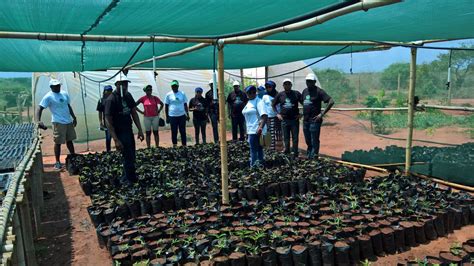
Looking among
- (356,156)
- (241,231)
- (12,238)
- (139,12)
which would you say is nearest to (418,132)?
(356,156)

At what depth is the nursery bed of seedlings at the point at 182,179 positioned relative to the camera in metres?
4.60

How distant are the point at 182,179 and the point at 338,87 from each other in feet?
68.4

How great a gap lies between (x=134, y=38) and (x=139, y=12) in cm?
86

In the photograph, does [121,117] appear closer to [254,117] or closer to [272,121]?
[254,117]

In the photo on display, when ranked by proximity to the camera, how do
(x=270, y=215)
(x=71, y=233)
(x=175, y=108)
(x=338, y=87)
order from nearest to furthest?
(x=270, y=215) < (x=71, y=233) < (x=175, y=108) < (x=338, y=87)

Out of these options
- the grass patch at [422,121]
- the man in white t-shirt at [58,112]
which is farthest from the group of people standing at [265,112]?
the grass patch at [422,121]

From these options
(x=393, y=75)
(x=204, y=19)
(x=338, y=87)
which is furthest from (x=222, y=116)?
(x=393, y=75)

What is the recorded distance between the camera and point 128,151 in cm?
507

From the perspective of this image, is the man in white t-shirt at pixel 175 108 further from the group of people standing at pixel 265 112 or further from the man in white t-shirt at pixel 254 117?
the man in white t-shirt at pixel 254 117

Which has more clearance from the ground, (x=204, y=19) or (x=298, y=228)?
(x=204, y=19)

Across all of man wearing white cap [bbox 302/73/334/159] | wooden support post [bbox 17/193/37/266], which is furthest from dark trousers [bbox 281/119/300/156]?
wooden support post [bbox 17/193/37/266]

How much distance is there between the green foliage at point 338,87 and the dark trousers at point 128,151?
757 inches

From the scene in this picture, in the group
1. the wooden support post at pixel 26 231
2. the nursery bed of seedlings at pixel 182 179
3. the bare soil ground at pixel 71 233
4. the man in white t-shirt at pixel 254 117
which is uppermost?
the man in white t-shirt at pixel 254 117

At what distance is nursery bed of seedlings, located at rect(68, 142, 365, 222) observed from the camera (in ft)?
15.1
